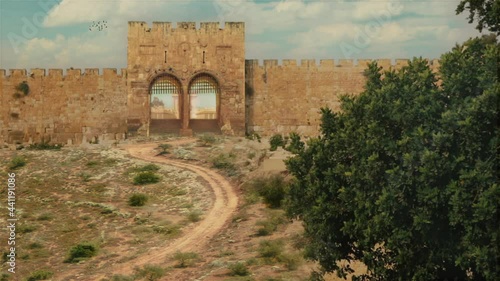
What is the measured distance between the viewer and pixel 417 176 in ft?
43.7

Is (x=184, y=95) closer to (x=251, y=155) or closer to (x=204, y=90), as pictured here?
(x=204, y=90)

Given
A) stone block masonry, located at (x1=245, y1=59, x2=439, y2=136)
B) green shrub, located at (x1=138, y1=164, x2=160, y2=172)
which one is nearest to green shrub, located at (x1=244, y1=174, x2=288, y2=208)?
green shrub, located at (x1=138, y1=164, x2=160, y2=172)

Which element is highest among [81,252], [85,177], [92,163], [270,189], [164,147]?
[164,147]

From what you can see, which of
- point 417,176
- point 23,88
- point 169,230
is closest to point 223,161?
point 169,230

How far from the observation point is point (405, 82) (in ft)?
48.9

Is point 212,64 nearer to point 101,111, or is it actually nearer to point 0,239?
point 101,111

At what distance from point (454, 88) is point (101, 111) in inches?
1195

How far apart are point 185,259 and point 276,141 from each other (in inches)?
709

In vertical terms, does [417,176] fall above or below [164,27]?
below

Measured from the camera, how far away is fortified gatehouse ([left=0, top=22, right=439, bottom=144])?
39000mm

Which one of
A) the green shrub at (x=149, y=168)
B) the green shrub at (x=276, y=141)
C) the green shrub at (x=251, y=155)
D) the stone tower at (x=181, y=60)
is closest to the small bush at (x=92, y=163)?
the green shrub at (x=149, y=168)

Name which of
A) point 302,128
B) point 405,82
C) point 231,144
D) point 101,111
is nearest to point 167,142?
point 231,144

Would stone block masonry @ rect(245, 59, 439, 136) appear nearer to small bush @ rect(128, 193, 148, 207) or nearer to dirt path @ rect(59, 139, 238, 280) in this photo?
dirt path @ rect(59, 139, 238, 280)

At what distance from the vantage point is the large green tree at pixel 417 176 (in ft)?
41.7
